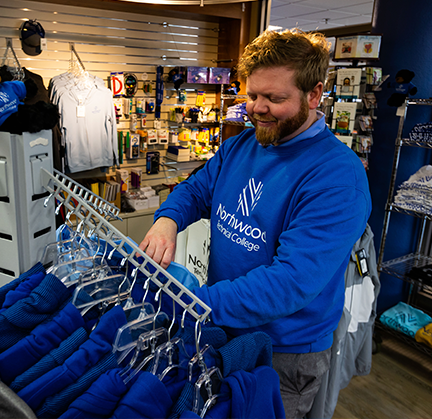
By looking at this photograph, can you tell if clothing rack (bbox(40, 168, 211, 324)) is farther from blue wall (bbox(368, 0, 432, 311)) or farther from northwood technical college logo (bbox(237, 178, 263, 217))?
blue wall (bbox(368, 0, 432, 311))

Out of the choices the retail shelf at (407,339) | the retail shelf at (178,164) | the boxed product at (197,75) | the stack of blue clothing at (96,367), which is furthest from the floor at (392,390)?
the boxed product at (197,75)

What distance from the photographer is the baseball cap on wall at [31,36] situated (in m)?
3.63

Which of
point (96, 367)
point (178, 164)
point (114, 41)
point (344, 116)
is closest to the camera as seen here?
point (96, 367)

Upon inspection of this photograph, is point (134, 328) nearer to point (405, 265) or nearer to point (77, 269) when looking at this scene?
point (77, 269)

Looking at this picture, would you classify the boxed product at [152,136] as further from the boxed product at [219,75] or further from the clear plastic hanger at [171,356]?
the clear plastic hanger at [171,356]

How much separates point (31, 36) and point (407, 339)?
4290mm

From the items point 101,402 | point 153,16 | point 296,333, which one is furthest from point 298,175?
point 153,16

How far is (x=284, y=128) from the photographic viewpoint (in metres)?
1.21

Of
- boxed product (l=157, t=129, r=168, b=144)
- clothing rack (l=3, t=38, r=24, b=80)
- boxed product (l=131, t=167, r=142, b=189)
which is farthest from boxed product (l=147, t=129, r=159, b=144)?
clothing rack (l=3, t=38, r=24, b=80)

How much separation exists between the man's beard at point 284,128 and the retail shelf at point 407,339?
8.43 feet

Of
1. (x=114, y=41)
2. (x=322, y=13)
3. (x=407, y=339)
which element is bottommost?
(x=407, y=339)

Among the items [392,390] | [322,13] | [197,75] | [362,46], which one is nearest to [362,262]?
[392,390]

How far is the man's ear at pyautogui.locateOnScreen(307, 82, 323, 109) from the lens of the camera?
1.21m

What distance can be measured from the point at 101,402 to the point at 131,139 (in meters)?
4.06
